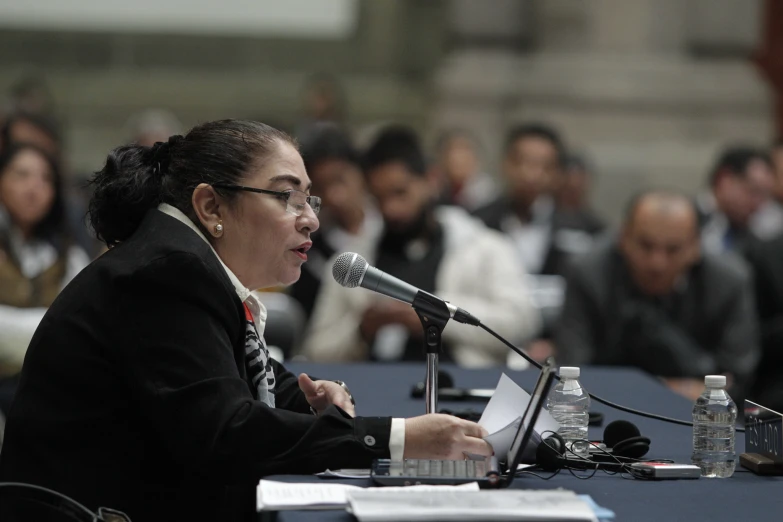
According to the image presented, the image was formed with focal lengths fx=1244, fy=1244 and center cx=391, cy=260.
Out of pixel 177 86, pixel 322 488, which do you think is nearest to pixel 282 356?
pixel 322 488

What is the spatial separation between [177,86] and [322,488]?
32.9 feet

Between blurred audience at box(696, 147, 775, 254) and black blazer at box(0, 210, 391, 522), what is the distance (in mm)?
5842

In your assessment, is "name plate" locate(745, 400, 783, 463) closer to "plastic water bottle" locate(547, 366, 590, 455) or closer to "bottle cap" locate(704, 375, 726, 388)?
"bottle cap" locate(704, 375, 726, 388)

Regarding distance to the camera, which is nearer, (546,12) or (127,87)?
(546,12)

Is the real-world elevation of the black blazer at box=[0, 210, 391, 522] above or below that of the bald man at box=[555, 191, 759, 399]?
below

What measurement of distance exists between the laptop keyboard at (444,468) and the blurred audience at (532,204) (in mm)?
4717

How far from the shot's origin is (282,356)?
5059 mm

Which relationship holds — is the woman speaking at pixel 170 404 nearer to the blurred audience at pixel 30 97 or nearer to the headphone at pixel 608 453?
the headphone at pixel 608 453

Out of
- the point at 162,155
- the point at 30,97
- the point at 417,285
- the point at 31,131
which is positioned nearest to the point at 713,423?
the point at 162,155

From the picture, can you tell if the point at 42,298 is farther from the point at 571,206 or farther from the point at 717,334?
the point at 571,206

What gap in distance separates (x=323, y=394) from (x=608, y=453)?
27.0 inches

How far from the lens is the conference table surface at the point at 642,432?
7.39 feet

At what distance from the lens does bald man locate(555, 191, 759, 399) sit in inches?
214

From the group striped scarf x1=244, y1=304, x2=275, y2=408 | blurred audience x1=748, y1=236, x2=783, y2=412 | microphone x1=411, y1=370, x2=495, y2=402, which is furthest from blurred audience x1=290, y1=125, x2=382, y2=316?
striped scarf x1=244, y1=304, x2=275, y2=408
